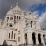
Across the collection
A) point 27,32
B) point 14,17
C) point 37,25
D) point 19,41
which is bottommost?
point 19,41

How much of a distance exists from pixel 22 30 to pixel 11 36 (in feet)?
19.4

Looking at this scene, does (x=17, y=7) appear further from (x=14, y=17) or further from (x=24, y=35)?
(x=24, y=35)

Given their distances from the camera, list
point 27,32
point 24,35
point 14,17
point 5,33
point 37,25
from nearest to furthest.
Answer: point 27,32, point 24,35, point 5,33, point 37,25, point 14,17

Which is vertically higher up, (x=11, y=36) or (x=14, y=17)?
(x=14, y=17)

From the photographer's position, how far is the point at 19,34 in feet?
155

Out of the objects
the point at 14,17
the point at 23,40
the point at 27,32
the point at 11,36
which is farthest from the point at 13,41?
the point at 14,17

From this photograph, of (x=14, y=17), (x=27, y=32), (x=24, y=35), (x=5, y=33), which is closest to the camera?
(x=27, y=32)

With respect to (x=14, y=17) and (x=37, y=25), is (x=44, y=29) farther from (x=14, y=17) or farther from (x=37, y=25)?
(x=14, y=17)

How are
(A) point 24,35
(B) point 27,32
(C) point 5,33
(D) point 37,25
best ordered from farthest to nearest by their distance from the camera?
(D) point 37,25, (C) point 5,33, (A) point 24,35, (B) point 27,32

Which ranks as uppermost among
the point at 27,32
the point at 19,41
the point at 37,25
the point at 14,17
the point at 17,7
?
the point at 17,7

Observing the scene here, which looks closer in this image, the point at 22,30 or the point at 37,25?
the point at 22,30

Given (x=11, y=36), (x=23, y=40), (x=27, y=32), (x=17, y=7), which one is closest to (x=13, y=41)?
(x=11, y=36)

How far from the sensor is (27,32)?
40625mm

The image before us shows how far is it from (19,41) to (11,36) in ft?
13.4
